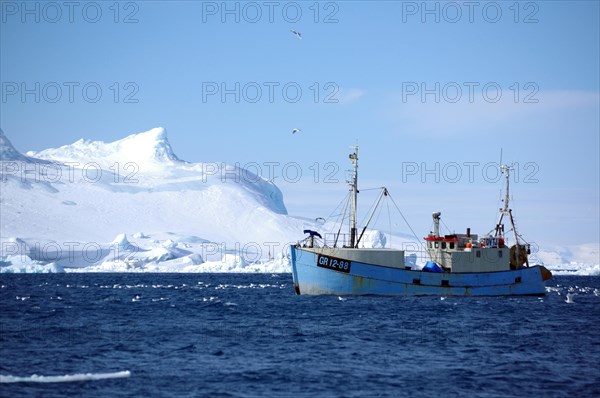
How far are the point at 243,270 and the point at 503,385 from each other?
129 meters

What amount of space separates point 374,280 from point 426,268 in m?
6.40

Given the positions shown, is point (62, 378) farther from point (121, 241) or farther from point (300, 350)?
point (121, 241)

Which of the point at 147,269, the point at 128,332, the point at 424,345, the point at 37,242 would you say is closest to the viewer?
the point at 424,345

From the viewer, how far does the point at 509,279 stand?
66.2 meters

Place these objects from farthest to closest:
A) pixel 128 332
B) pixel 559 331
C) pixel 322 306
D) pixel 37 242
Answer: pixel 37 242 → pixel 322 306 → pixel 559 331 → pixel 128 332

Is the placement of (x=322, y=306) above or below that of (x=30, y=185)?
below

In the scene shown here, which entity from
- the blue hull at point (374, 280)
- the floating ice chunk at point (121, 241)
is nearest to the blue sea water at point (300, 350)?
the blue hull at point (374, 280)

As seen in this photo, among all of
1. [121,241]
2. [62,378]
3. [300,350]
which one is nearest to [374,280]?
[300,350]

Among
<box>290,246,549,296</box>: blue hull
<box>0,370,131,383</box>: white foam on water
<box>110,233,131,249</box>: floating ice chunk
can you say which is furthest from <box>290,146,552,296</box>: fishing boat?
<box>110,233,131,249</box>: floating ice chunk

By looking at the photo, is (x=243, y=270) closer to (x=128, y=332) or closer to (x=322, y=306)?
(x=322, y=306)

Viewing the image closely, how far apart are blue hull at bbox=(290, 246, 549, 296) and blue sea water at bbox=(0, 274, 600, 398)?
2173 millimetres

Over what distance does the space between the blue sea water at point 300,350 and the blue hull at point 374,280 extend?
217cm

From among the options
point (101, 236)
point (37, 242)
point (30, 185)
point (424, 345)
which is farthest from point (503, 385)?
point (30, 185)

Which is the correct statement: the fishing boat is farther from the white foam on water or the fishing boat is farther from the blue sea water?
the white foam on water
